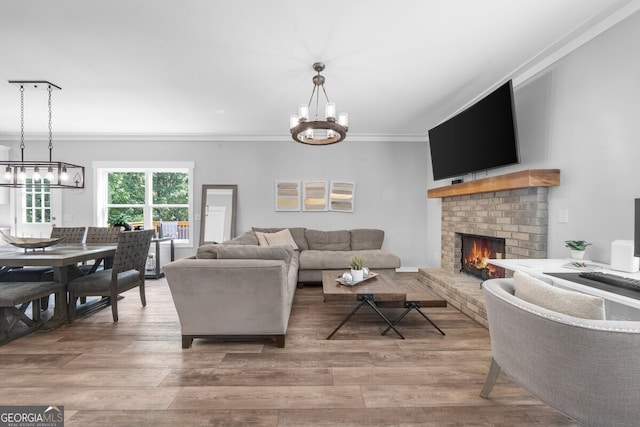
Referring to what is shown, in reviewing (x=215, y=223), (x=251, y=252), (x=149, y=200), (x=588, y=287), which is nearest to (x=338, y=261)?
(x=251, y=252)

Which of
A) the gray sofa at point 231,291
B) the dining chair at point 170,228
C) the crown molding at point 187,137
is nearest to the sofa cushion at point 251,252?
the gray sofa at point 231,291

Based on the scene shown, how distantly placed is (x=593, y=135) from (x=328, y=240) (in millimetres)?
3626

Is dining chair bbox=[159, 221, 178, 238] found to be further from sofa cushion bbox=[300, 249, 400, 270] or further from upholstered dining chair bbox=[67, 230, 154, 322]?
sofa cushion bbox=[300, 249, 400, 270]

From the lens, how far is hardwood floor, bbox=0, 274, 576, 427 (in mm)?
1577

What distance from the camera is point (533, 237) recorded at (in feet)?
8.77

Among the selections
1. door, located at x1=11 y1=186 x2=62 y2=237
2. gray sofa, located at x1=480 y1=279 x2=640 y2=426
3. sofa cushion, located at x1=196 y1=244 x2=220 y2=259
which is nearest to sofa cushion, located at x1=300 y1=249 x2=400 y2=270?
sofa cushion, located at x1=196 y1=244 x2=220 y2=259

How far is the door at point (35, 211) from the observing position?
17.0ft

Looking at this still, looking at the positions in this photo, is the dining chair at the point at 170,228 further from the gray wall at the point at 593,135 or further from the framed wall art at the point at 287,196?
the gray wall at the point at 593,135

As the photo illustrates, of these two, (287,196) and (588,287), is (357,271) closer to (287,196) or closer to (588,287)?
(588,287)

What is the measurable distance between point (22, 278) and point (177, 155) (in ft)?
9.52

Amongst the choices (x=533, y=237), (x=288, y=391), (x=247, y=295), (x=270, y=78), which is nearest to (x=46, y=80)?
(x=270, y=78)

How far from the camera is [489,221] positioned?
3.29m

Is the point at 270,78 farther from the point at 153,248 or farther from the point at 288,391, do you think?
the point at 153,248

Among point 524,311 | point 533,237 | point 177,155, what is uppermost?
point 177,155
